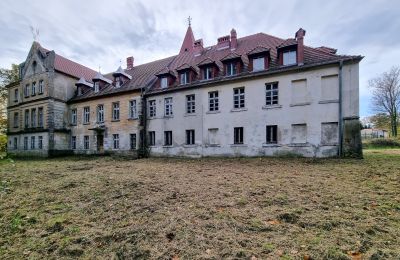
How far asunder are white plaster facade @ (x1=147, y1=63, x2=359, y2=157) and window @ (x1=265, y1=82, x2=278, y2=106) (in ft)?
0.97

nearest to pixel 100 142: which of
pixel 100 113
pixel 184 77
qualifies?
pixel 100 113

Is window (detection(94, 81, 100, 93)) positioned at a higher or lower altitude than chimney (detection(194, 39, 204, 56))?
lower

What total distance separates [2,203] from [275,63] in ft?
54.3

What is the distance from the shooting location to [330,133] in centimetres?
1438

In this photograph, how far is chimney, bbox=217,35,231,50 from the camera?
22.1 meters

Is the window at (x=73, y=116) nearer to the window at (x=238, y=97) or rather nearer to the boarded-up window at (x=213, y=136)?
the boarded-up window at (x=213, y=136)

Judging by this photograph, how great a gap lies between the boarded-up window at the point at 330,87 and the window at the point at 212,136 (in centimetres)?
783

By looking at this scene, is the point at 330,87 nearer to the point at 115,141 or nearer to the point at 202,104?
the point at 202,104

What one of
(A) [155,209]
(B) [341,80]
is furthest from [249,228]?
(B) [341,80]

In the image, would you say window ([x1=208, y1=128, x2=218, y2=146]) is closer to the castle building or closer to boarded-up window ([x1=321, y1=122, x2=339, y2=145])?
the castle building

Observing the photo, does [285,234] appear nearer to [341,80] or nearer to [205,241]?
[205,241]

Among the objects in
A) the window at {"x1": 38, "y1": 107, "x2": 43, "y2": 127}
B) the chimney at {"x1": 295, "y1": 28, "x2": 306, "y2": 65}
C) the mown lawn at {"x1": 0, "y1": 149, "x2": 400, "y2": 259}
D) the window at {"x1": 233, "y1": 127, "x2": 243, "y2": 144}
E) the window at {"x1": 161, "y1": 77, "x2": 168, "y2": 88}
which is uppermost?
the chimney at {"x1": 295, "y1": 28, "x2": 306, "y2": 65}

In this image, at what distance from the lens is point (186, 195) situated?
6.53 meters

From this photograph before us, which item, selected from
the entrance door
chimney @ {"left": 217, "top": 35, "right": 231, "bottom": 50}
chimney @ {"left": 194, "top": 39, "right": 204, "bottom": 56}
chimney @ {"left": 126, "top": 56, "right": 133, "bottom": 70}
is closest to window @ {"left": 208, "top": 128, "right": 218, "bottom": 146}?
chimney @ {"left": 217, "top": 35, "right": 231, "bottom": 50}
